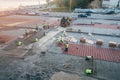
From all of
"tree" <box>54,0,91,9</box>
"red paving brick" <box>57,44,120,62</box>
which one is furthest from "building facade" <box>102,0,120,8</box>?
"red paving brick" <box>57,44,120,62</box>

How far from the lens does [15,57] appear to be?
53.2 feet

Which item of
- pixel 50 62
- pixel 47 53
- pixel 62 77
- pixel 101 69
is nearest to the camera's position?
pixel 62 77

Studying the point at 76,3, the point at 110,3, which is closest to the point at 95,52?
the point at 76,3

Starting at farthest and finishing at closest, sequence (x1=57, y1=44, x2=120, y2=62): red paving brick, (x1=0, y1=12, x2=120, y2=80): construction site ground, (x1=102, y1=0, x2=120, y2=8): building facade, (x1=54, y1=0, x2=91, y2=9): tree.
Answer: (x1=54, y1=0, x2=91, y2=9): tree < (x1=102, y1=0, x2=120, y2=8): building facade < (x1=57, y1=44, x2=120, y2=62): red paving brick < (x1=0, y1=12, x2=120, y2=80): construction site ground

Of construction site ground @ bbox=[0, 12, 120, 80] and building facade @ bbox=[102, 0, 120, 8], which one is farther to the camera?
building facade @ bbox=[102, 0, 120, 8]

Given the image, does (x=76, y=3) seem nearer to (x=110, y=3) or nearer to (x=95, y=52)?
(x=110, y=3)

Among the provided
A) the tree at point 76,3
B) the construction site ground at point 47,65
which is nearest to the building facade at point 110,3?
the tree at point 76,3

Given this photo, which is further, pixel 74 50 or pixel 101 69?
pixel 74 50

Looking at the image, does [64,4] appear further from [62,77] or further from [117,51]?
[62,77]

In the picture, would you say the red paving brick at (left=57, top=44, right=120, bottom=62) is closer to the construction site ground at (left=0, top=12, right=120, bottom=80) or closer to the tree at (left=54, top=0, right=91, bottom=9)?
the construction site ground at (left=0, top=12, right=120, bottom=80)

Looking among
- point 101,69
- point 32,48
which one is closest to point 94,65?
point 101,69

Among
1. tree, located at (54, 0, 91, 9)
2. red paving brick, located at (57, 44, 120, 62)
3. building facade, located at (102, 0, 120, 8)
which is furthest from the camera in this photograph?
tree, located at (54, 0, 91, 9)

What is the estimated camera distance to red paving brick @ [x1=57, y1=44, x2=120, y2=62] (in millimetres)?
16438

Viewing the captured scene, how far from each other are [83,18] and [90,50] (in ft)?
63.7
